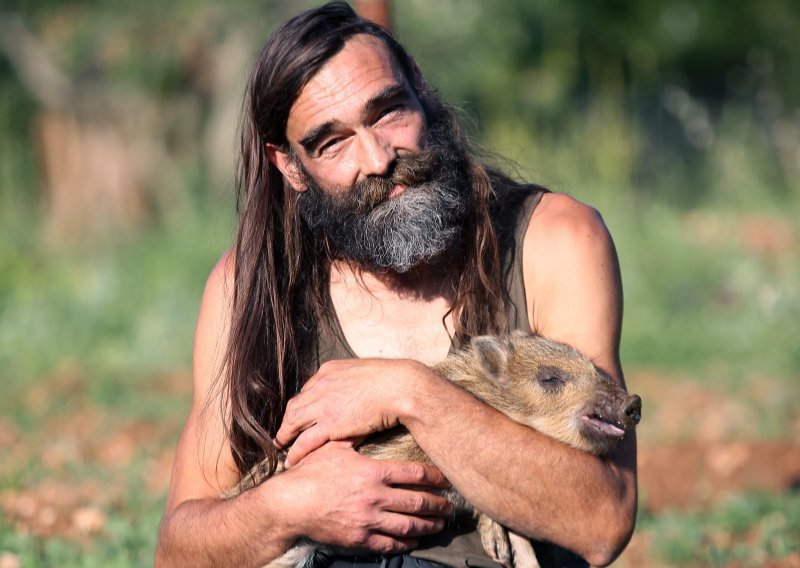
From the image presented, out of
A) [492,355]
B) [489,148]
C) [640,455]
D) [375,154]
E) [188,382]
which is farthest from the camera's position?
[188,382]

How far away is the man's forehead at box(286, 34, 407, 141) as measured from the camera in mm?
3576

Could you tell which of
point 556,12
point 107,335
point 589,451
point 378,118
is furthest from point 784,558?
point 556,12

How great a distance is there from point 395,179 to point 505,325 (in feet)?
2.02

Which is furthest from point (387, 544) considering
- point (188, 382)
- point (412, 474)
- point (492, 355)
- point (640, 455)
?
point (188, 382)

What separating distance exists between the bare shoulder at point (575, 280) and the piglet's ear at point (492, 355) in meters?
0.17

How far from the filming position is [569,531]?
318cm

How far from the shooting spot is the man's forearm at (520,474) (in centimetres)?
315

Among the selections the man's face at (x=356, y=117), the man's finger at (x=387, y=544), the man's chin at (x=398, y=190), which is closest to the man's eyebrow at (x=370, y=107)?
the man's face at (x=356, y=117)

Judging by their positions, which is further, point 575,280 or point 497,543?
point 575,280

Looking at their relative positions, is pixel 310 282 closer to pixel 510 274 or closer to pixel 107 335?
pixel 510 274

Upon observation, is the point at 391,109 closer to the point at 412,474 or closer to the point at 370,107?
the point at 370,107

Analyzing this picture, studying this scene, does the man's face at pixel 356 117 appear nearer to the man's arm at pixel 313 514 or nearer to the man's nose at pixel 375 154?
the man's nose at pixel 375 154

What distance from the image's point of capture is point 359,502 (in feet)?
10.3

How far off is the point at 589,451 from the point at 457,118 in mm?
1358
